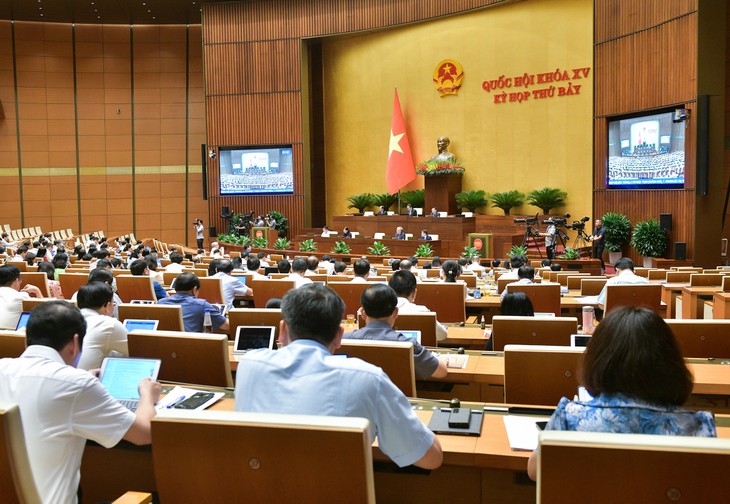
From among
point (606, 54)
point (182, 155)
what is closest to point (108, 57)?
point (182, 155)

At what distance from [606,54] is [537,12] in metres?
3.03

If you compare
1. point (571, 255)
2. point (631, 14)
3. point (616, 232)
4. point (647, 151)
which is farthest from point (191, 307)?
point (631, 14)

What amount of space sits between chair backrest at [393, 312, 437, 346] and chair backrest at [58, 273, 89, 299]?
4.79 meters

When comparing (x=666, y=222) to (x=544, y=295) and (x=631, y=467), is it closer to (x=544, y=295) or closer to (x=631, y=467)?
(x=544, y=295)

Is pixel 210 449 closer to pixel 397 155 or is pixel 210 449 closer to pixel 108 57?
pixel 397 155

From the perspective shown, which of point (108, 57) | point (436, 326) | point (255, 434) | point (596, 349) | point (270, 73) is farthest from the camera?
point (108, 57)

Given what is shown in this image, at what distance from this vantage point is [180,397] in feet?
9.84

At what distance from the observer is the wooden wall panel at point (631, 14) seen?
13297mm

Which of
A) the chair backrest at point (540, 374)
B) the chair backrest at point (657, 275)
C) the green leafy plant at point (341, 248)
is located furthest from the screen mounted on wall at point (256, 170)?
the chair backrest at point (540, 374)

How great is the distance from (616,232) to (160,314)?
11667 mm

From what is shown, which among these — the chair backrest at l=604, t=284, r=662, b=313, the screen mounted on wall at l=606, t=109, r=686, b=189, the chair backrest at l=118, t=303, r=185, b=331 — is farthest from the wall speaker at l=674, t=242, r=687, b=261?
the chair backrest at l=118, t=303, r=185, b=331

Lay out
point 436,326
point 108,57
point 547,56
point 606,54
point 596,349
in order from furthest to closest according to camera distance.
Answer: point 108,57
point 547,56
point 606,54
point 436,326
point 596,349

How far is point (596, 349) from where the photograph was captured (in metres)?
1.93

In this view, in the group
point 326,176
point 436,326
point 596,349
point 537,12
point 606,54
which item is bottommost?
point 436,326
